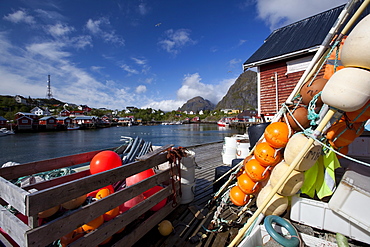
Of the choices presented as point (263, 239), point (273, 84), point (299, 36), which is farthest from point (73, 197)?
point (299, 36)

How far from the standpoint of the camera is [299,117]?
108 inches

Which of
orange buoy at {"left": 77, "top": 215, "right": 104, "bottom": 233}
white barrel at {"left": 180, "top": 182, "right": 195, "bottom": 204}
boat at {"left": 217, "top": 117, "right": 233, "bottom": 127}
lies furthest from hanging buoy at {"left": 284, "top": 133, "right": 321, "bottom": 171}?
boat at {"left": 217, "top": 117, "right": 233, "bottom": 127}

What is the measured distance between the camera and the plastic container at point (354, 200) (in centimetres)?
193

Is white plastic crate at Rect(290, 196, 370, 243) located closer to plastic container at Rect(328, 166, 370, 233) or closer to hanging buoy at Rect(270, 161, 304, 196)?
plastic container at Rect(328, 166, 370, 233)

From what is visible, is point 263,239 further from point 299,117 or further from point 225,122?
point 225,122

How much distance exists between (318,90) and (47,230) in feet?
11.7

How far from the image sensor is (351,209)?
205cm

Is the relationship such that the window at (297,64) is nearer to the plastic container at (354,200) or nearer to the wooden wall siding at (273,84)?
the wooden wall siding at (273,84)

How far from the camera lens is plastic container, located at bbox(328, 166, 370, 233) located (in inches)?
Answer: 76.1

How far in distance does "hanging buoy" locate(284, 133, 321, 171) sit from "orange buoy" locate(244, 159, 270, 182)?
0.50m

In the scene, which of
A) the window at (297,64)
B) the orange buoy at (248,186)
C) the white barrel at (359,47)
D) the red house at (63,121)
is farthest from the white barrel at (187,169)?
the red house at (63,121)

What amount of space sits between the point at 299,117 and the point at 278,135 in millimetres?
472

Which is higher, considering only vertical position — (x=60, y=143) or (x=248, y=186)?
(x=248, y=186)

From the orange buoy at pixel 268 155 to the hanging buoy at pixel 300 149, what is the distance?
0.32m
